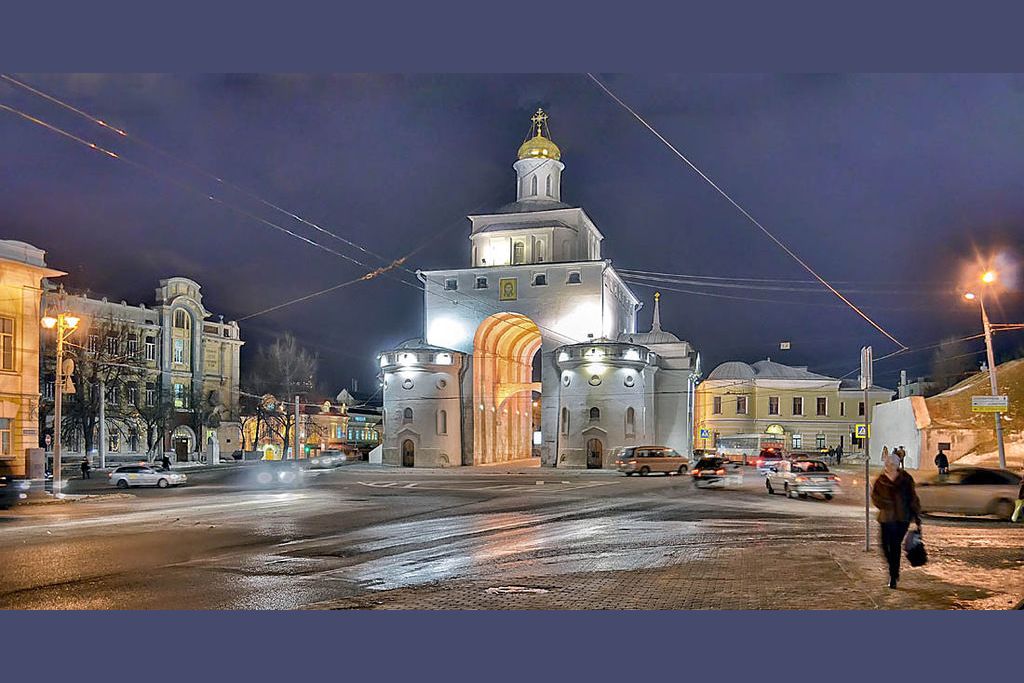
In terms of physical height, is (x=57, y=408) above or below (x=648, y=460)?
above

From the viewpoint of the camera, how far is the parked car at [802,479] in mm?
14820

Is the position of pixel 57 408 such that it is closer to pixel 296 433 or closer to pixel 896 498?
pixel 296 433

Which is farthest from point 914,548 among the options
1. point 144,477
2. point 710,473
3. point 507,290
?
point 144,477

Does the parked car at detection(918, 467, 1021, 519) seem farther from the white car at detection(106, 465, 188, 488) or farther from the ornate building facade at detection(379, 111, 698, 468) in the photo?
the white car at detection(106, 465, 188, 488)

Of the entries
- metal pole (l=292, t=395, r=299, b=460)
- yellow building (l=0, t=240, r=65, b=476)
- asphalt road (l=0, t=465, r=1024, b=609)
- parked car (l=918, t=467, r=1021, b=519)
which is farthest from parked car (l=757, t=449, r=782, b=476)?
yellow building (l=0, t=240, r=65, b=476)

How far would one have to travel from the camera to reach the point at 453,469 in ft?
58.1

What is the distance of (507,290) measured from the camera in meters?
15.5

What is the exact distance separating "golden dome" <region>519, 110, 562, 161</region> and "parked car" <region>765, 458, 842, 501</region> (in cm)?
838

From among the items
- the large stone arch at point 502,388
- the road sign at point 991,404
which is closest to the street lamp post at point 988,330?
the road sign at point 991,404

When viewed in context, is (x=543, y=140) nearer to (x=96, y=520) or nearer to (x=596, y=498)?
(x=596, y=498)

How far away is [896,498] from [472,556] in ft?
12.9

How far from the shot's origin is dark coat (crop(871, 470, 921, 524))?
6.40 meters

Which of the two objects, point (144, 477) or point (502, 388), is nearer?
point (144, 477)

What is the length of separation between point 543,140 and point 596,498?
7001 mm
